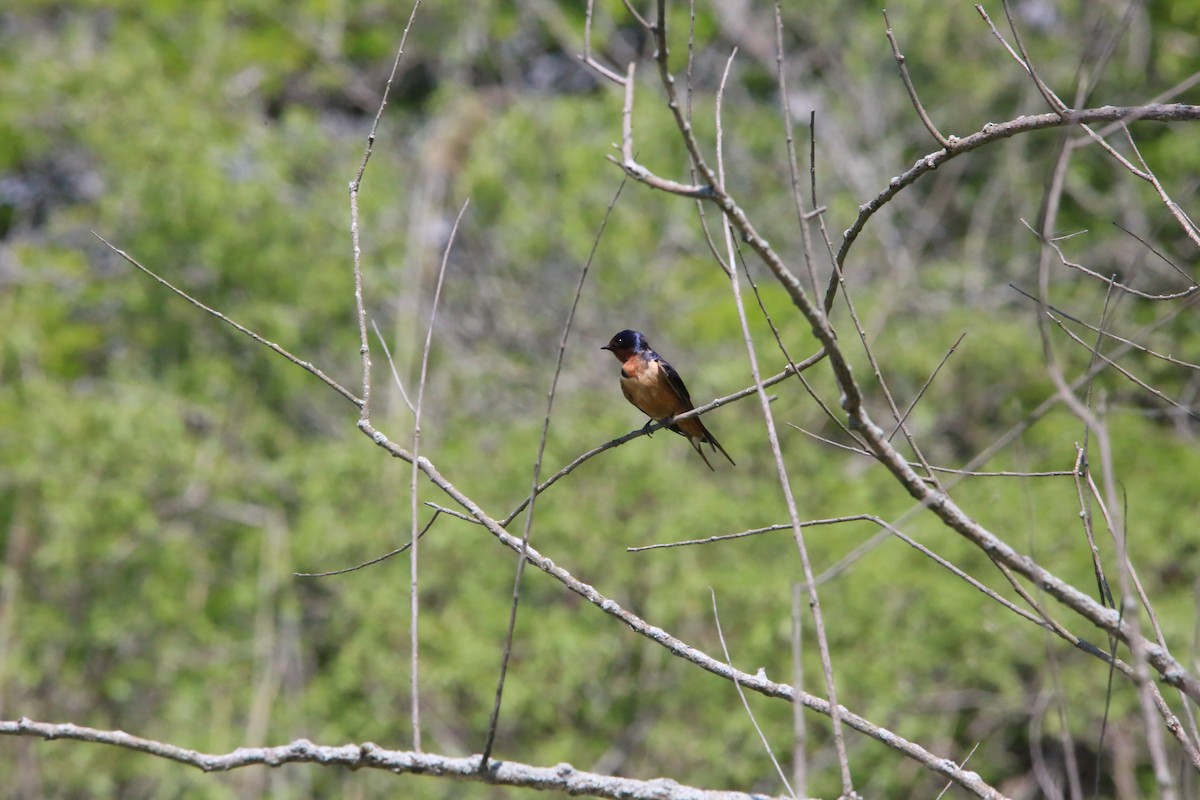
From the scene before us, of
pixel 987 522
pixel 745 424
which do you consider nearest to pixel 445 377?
pixel 745 424

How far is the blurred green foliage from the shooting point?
8156 millimetres

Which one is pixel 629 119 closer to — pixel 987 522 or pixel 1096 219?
pixel 987 522

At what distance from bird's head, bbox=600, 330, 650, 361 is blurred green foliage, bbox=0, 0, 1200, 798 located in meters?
2.38

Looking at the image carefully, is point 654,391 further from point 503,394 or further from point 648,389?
point 503,394

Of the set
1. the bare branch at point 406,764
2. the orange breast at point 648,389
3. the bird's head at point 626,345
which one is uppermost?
the bird's head at point 626,345

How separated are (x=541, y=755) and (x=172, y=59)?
709 centimetres

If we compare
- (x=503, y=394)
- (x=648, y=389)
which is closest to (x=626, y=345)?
(x=648, y=389)

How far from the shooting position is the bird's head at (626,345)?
229 inches

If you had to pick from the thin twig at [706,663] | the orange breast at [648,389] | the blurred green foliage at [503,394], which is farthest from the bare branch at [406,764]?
the blurred green foliage at [503,394]

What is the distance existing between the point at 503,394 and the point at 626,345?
5.18 meters

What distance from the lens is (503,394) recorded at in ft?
36.0

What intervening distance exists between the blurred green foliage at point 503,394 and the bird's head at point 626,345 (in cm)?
238

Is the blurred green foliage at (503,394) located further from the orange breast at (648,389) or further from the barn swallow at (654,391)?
the orange breast at (648,389)

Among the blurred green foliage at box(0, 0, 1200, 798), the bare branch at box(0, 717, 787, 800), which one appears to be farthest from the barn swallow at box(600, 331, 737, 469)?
the bare branch at box(0, 717, 787, 800)
